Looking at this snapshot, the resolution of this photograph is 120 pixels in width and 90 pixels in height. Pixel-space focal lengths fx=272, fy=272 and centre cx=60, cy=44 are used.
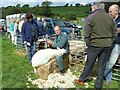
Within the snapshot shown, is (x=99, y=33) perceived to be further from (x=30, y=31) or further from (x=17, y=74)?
(x=30, y=31)

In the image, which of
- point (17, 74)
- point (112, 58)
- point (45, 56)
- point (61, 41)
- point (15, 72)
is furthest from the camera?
point (15, 72)

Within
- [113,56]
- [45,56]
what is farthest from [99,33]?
[45,56]

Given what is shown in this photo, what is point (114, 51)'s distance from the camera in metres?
5.90

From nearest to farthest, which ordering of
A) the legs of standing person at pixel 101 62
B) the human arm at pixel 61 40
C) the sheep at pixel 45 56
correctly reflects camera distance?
the legs of standing person at pixel 101 62
the human arm at pixel 61 40
the sheep at pixel 45 56

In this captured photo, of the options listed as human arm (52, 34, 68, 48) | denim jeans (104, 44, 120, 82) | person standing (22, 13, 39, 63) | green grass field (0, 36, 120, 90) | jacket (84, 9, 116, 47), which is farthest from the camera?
person standing (22, 13, 39, 63)

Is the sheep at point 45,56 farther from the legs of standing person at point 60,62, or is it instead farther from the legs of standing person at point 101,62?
the legs of standing person at point 101,62

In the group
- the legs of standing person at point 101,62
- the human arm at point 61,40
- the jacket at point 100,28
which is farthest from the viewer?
the human arm at point 61,40

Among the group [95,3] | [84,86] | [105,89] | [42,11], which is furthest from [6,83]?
[42,11]

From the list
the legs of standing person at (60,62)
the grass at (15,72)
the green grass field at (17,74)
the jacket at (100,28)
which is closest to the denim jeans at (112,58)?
the green grass field at (17,74)

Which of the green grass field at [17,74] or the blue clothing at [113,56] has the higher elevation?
the blue clothing at [113,56]

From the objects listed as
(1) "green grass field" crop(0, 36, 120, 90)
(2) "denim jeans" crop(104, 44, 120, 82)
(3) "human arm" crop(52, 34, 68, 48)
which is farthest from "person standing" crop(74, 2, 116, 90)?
(3) "human arm" crop(52, 34, 68, 48)

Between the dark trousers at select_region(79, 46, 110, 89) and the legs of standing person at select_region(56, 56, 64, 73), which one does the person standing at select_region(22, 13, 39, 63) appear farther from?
the dark trousers at select_region(79, 46, 110, 89)

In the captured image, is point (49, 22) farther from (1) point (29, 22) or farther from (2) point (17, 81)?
(2) point (17, 81)

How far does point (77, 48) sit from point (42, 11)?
25.5 m
